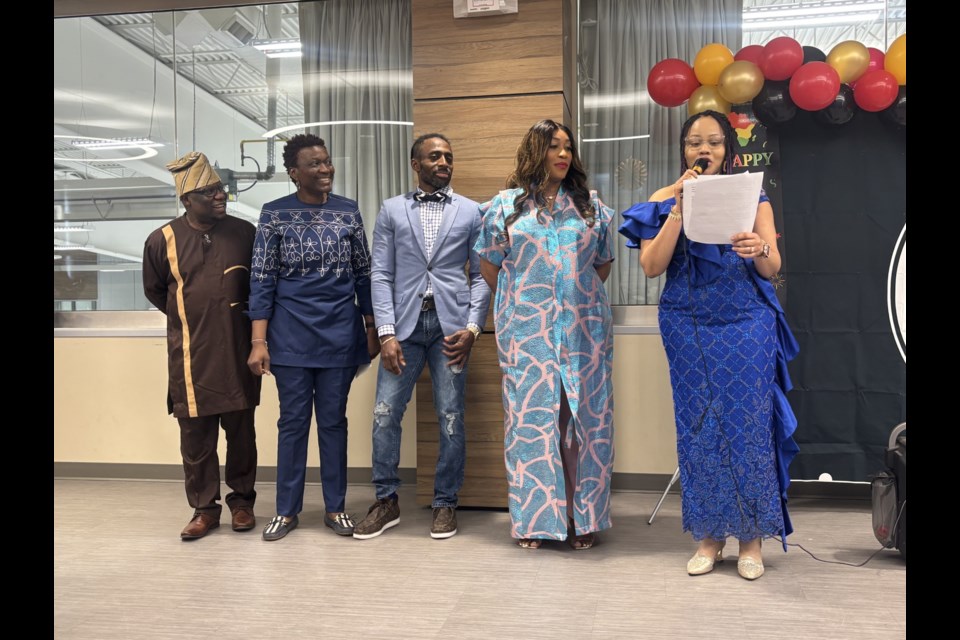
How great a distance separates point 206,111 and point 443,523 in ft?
9.10

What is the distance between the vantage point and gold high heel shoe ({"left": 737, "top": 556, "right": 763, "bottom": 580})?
272 centimetres

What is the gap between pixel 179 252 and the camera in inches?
134

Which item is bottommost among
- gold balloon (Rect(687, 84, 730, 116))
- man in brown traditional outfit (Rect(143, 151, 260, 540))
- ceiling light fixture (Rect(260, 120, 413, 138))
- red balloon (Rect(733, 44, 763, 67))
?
man in brown traditional outfit (Rect(143, 151, 260, 540))

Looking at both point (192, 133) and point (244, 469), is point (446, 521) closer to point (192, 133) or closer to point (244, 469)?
point (244, 469)

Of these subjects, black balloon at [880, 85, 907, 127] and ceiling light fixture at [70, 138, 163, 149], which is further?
ceiling light fixture at [70, 138, 163, 149]

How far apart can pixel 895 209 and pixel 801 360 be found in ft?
2.57

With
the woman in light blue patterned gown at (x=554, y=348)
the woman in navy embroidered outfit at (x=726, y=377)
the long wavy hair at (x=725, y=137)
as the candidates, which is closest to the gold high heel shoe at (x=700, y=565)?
the woman in navy embroidered outfit at (x=726, y=377)

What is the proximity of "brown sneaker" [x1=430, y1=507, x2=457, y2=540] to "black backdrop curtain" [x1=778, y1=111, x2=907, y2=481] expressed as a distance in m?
1.61

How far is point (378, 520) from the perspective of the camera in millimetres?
3389

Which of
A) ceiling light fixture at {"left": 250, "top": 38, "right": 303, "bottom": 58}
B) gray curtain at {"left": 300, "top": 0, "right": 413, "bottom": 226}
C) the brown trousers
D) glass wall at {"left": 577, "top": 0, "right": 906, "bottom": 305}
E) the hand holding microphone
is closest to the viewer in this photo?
the hand holding microphone

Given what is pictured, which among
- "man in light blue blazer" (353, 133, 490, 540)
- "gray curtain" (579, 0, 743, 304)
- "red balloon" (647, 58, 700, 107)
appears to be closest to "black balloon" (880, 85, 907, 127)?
"red balloon" (647, 58, 700, 107)

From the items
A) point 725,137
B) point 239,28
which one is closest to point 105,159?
point 239,28

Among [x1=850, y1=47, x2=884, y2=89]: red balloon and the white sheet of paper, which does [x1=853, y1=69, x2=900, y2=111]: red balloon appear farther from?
the white sheet of paper
